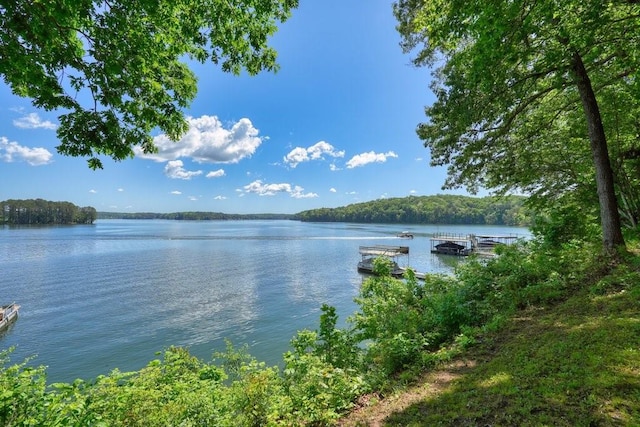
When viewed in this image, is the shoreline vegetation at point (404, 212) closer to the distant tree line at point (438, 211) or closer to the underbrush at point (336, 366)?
the distant tree line at point (438, 211)

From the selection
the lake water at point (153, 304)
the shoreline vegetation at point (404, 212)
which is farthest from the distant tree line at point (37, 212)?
the lake water at point (153, 304)

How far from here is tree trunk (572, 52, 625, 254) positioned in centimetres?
769

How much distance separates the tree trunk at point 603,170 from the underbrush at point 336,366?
27.5 inches

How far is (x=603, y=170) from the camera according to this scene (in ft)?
25.6

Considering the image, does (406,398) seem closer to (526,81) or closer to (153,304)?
(526,81)

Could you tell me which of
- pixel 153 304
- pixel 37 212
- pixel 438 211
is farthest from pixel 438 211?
pixel 37 212

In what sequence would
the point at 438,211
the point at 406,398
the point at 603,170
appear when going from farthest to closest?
the point at 438,211 < the point at 603,170 < the point at 406,398

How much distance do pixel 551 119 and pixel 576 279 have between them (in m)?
6.48

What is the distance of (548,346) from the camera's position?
164 inches

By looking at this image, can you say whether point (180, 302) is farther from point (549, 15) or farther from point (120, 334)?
point (549, 15)

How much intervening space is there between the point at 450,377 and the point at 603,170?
7464 millimetres

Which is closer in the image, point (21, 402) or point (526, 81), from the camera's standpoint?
point (21, 402)

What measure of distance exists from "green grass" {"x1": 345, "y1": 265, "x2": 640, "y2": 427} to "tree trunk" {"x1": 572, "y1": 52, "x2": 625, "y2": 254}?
311 centimetres

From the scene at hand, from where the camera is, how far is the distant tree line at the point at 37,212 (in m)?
121
